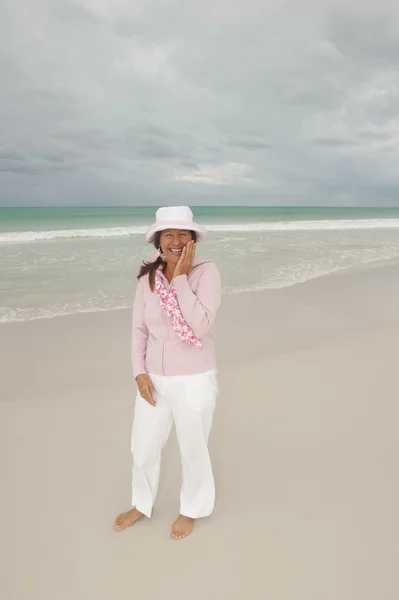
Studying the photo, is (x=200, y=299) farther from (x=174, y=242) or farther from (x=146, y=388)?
(x=146, y=388)

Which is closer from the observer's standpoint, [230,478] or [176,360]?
[176,360]

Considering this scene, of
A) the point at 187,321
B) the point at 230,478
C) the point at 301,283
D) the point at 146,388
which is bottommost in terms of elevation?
the point at 230,478

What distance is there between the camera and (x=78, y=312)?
6.77 metres

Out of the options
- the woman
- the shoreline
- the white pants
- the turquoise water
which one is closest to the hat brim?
the woman

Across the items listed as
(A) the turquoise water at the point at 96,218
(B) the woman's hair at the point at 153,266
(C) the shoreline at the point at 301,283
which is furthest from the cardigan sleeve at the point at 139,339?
(A) the turquoise water at the point at 96,218

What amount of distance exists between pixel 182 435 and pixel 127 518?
2.03ft

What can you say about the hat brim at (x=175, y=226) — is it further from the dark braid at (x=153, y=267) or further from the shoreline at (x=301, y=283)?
A: the shoreline at (x=301, y=283)

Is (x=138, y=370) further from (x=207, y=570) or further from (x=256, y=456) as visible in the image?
(x=256, y=456)

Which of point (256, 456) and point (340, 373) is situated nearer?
point (256, 456)

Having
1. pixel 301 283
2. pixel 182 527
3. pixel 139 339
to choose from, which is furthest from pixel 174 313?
pixel 301 283

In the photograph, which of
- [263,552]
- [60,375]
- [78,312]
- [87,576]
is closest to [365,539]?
[263,552]

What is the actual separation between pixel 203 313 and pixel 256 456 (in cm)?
149

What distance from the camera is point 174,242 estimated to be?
2119 mm

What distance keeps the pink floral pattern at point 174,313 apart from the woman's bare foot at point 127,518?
1084 millimetres
